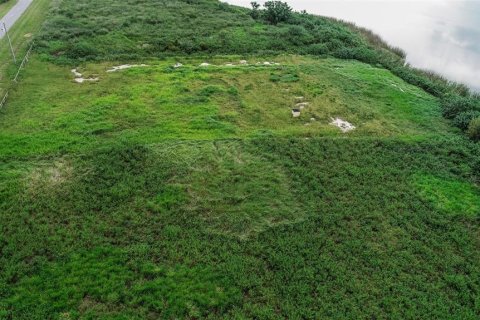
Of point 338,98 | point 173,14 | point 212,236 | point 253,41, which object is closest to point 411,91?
point 338,98

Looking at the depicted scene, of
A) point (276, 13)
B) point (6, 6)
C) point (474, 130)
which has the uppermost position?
point (276, 13)

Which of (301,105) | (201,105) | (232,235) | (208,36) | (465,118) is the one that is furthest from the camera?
(208,36)

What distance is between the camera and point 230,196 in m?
16.7

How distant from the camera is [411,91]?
2798 centimetres

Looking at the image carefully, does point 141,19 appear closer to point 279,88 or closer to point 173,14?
point 173,14

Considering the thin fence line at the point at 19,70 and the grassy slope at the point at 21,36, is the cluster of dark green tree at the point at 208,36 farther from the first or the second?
the grassy slope at the point at 21,36

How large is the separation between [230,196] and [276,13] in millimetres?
27357

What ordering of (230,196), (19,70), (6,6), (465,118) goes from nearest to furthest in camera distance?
1. (230,196)
2. (465,118)
3. (19,70)
4. (6,6)

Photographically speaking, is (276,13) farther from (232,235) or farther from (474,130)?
(232,235)

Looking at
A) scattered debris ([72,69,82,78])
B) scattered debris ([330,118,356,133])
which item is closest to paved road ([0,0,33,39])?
scattered debris ([72,69,82,78])

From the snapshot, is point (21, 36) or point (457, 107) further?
point (21, 36)

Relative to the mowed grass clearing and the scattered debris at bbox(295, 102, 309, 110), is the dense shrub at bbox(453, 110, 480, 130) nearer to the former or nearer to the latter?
the mowed grass clearing

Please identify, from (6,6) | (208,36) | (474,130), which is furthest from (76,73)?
(474,130)

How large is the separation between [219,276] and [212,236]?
1787 mm
